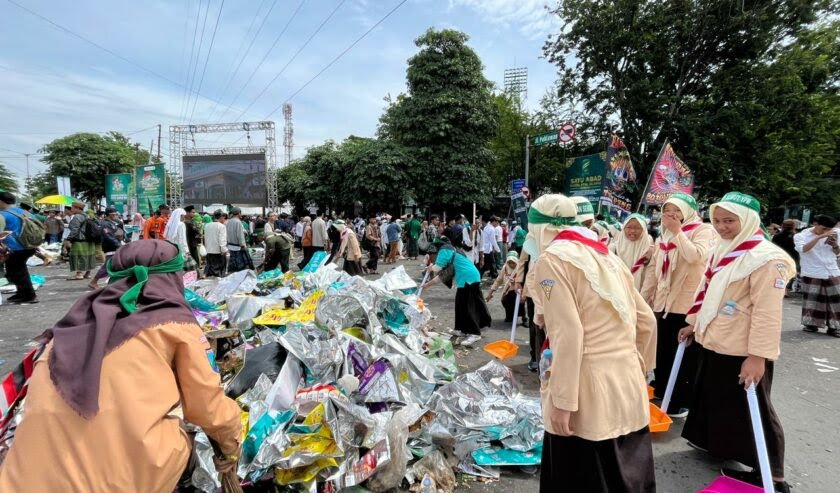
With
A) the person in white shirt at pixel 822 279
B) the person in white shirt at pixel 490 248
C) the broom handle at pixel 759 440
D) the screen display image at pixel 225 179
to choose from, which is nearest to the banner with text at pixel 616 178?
the person in white shirt at pixel 490 248

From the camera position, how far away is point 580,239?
6.11ft

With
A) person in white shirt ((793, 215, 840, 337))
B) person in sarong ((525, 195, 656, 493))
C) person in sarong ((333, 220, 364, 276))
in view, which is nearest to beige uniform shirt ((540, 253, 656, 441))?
person in sarong ((525, 195, 656, 493))

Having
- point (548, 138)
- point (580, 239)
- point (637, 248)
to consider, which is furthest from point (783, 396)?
point (548, 138)

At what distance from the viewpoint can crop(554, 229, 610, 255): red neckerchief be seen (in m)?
1.86

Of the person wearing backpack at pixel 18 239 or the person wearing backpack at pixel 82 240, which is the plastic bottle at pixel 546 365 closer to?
the person wearing backpack at pixel 18 239

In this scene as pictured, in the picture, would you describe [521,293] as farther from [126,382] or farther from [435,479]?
[126,382]

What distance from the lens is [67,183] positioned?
19.3 meters

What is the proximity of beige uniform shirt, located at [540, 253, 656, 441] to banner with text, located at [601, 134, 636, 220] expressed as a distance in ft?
27.7

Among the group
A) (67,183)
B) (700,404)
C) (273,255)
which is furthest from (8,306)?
(67,183)

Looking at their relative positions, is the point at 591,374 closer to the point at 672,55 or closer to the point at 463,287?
the point at 463,287

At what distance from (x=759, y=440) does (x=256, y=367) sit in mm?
3345

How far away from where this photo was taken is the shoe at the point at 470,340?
17.8 ft

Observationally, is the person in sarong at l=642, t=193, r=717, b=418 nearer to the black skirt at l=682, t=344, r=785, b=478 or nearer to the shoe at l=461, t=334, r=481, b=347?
the black skirt at l=682, t=344, r=785, b=478

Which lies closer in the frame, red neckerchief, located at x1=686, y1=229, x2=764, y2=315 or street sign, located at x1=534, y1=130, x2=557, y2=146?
red neckerchief, located at x1=686, y1=229, x2=764, y2=315
